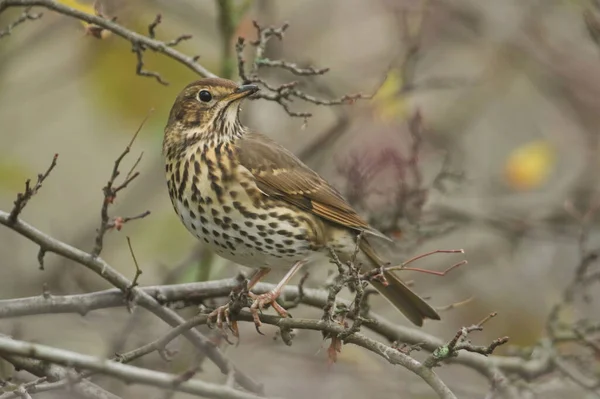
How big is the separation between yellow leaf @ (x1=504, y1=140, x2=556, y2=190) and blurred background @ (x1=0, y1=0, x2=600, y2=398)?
1 cm

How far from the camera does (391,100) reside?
639cm

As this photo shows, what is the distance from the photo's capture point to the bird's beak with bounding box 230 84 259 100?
459 cm

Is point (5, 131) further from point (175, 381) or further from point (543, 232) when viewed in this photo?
point (175, 381)

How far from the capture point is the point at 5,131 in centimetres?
798

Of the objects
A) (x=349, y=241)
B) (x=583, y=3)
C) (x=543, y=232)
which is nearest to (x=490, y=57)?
(x=583, y=3)

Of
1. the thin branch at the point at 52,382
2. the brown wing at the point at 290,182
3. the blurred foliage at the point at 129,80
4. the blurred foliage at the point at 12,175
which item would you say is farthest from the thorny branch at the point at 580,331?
the blurred foliage at the point at 12,175

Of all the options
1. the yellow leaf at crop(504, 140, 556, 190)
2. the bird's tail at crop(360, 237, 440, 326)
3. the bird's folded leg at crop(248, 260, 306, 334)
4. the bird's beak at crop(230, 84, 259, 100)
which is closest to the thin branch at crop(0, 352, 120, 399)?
the bird's folded leg at crop(248, 260, 306, 334)

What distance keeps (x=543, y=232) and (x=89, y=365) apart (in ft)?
16.1

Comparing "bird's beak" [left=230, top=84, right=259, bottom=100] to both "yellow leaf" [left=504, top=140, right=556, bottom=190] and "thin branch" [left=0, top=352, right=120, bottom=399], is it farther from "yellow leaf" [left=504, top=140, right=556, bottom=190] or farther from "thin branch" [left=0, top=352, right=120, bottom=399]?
"yellow leaf" [left=504, top=140, right=556, bottom=190]

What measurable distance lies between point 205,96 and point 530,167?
2891 mm

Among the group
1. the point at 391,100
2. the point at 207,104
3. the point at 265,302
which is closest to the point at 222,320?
the point at 265,302

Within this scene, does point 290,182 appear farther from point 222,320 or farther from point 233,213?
point 222,320

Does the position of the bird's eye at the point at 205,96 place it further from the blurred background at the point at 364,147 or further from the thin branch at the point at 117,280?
the thin branch at the point at 117,280

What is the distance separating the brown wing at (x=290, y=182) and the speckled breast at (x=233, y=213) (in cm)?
6
